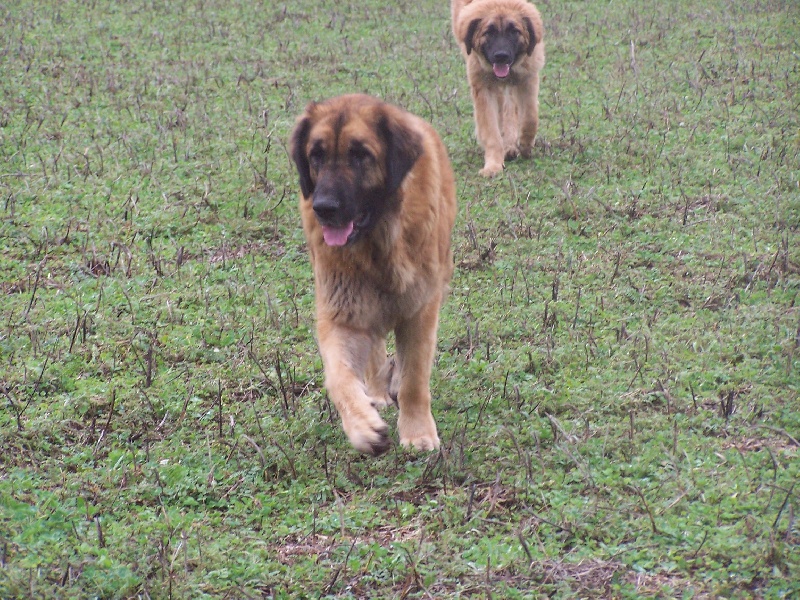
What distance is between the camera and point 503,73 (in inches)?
343

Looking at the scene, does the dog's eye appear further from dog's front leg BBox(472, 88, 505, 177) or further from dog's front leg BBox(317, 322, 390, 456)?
dog's front leg BBox(472, 88, 505, 177)

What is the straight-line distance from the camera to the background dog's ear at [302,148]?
457cm

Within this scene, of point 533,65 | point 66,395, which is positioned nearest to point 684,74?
point 533,65

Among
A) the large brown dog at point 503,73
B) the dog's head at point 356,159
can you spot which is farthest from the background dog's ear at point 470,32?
the dog's head at point 356,159

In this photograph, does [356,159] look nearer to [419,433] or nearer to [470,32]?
[419,433]

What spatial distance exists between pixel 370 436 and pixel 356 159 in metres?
1.26

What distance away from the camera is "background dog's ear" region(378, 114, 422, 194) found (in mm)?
4445

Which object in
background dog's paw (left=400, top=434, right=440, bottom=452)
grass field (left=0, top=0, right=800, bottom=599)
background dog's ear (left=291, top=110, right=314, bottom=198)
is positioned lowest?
background dog's paw (left=400, top=434, right=440, bottom=452)

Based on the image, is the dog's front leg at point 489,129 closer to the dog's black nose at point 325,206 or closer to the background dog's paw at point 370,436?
the dog's black nose at point 325,206

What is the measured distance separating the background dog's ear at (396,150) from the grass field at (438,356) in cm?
116

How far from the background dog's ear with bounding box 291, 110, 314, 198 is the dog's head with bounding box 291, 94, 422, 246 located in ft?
0.03

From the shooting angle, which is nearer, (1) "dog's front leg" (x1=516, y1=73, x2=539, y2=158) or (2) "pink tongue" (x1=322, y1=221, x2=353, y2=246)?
(2) "pink tongue" (x1=322, y1=221, x2=353, y2=246)

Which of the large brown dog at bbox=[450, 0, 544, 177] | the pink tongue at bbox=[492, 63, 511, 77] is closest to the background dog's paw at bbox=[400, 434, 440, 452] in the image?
the large brown dog at bbox=[450, 0, 544, 177]

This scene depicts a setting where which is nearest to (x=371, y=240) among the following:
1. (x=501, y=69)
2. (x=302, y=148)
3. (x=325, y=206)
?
(x=325, y=206)
